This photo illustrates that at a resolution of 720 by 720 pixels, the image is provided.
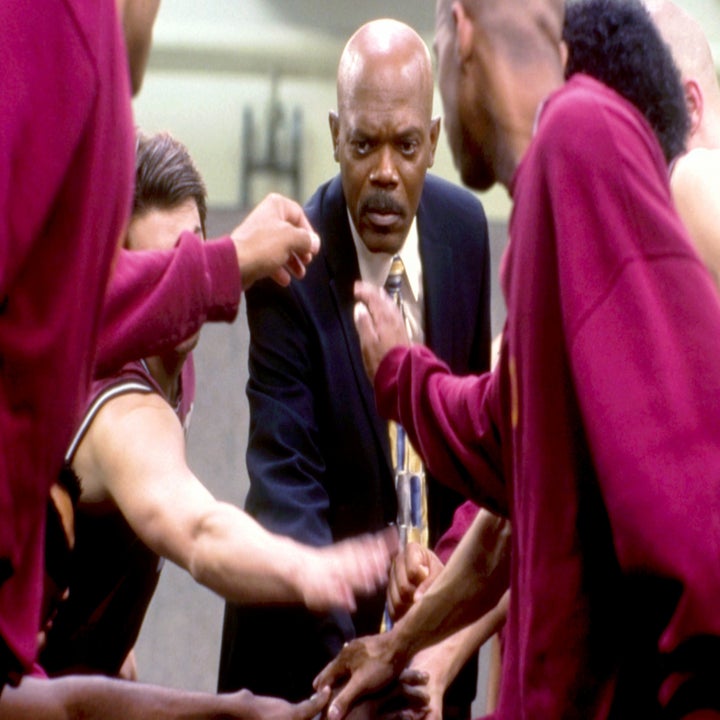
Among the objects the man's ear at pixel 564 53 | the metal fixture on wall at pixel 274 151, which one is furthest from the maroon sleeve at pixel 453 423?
the metal fixture on wall at pixel 274 151

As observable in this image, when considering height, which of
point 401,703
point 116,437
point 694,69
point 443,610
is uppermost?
point 694,69

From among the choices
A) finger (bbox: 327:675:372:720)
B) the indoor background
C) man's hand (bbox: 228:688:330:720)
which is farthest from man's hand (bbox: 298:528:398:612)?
the indoor background

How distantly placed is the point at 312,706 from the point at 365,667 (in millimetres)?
156

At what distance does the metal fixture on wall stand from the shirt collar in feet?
4.58

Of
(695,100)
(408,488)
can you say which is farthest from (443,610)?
(695,100)

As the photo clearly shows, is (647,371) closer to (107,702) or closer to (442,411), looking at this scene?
(442,411)

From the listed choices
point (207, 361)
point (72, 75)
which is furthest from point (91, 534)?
point (207, 361)

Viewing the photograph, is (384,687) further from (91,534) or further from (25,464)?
(25,464)

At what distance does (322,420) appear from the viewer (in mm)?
1990

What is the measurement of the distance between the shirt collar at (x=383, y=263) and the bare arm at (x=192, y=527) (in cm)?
46

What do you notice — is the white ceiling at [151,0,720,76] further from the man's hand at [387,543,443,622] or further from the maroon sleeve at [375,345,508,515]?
the maroon sleeve at [375,345,508,515]

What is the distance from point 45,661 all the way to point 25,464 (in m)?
0.66

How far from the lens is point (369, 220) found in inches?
80.4

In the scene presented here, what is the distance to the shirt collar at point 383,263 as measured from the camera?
6.79ft
